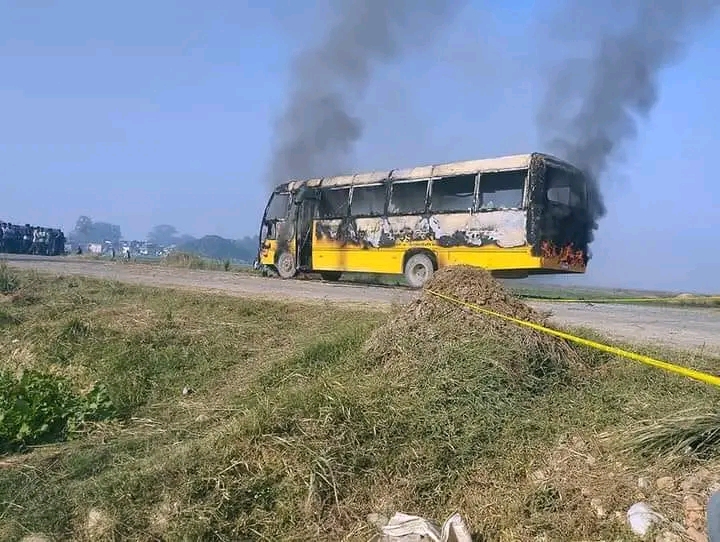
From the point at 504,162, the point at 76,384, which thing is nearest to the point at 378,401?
the point at 76,384

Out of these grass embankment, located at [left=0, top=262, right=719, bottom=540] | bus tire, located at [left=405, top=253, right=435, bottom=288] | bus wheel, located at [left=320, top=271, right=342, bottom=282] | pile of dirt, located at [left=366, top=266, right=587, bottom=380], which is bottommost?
grass embankment, located at [left=0, top=262, right=719, bottom=540]

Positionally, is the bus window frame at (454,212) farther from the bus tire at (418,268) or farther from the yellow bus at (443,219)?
the bus tire at (418,268)

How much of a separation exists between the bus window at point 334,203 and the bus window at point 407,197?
1.64m

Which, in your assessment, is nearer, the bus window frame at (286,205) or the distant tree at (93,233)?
the bus window frame at (286,205)

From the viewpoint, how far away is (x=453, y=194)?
14352mm

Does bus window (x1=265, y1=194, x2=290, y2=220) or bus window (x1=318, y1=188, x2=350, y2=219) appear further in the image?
bus window (x1=265, y1=194, x2=290, y2=220)

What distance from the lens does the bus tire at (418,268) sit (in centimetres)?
1473

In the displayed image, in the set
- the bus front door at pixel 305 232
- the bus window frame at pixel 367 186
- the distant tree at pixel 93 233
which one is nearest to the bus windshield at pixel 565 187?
the bus window frame at pixel 367 186

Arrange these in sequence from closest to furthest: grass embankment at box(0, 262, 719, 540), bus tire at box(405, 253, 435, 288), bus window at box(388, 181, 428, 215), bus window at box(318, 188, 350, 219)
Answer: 1. grass embankment at box(0, 262, 719, 540)
2. bus tire at box(405, 253, 435, 288)
3. bus window at box(388, 181, 428, 215)
4. bus window at box(318, 188, 350, 219)

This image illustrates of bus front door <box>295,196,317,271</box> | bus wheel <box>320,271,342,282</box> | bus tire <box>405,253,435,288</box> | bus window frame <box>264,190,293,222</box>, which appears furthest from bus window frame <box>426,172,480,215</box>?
bus window frame <box>264,190,293,222</box>

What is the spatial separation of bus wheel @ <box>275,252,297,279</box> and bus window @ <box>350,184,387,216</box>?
3044mm

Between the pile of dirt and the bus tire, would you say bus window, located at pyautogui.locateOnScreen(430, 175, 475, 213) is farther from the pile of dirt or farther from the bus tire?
the pile of dirt

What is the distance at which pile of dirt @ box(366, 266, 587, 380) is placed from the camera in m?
4.82

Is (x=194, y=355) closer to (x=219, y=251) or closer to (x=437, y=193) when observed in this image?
(x=437, y=193)
